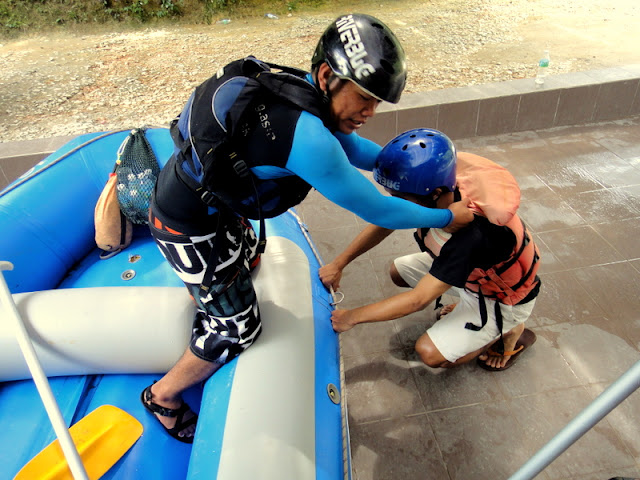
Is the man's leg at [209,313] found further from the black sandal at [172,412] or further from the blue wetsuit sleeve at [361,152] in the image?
the blue wetsuit sleeve at [361,152]

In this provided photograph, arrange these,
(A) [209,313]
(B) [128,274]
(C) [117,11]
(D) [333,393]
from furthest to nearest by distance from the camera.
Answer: (C) [117,11] → (B) [128,274] → (D) [333,393] → (A) [209,313]

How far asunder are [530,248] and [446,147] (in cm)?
71

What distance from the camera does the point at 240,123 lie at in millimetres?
1267

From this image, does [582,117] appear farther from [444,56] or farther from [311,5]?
[311,5]

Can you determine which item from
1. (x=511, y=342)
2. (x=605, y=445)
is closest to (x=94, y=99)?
(x=511, y=342)

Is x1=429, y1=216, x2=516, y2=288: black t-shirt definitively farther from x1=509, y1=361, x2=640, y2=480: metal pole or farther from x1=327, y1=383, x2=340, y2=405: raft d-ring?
x1=509, y1=361, x2=640, y2=480: metal pole

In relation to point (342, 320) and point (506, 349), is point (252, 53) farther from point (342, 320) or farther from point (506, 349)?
point (506, 349)

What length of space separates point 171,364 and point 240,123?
3.92 ft

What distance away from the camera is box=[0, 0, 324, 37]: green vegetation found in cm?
978

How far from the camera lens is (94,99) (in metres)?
6.05

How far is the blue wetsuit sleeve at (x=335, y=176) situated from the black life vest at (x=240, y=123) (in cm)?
4

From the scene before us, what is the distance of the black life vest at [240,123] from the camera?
4.10 ft

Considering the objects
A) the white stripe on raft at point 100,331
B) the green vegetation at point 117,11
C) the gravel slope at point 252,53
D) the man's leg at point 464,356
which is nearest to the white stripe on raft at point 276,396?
the white stripe on raft at point 100,331

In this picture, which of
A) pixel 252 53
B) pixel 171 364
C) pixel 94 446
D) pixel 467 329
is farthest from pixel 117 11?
pixel 467 329
